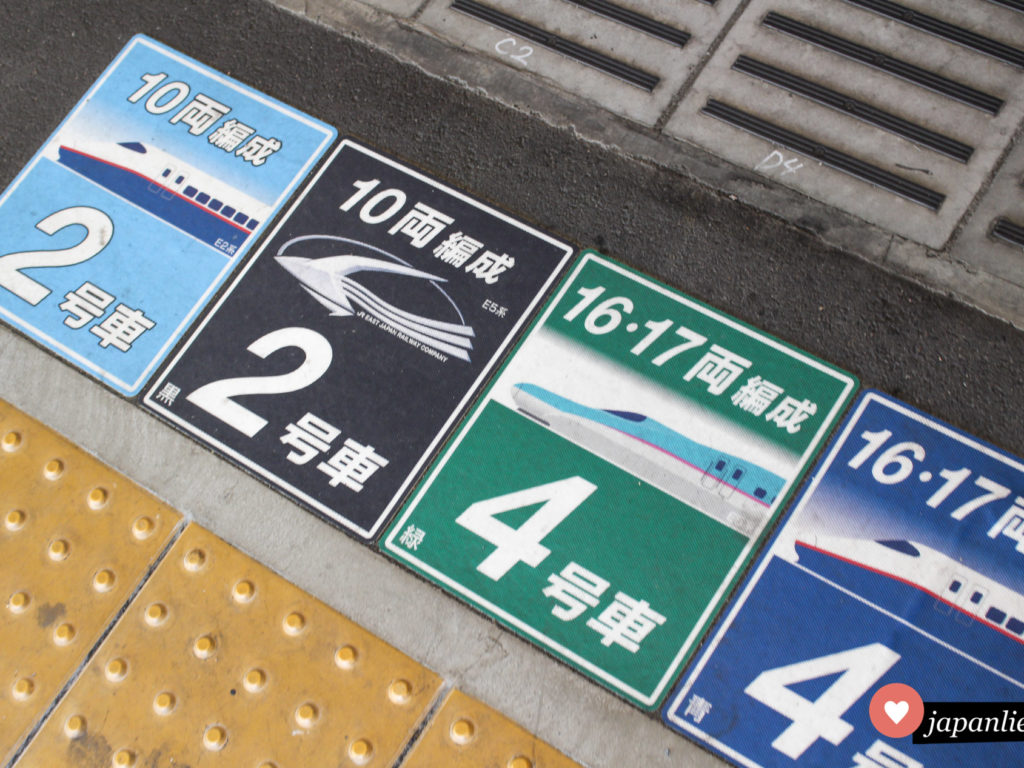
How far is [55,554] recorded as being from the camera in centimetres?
316

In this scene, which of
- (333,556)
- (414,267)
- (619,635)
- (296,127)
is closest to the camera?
(619,635)

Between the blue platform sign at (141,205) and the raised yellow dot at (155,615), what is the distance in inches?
38.9

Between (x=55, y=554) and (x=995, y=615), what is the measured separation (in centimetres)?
387

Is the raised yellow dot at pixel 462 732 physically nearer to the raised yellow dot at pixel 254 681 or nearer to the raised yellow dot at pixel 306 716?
the raised yellow dot at pixel 306 716

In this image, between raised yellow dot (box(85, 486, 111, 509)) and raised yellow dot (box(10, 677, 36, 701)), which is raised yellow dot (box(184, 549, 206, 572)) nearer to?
raised yellow dot (box(85, 486, 111, 509))

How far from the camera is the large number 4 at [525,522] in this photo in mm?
3033

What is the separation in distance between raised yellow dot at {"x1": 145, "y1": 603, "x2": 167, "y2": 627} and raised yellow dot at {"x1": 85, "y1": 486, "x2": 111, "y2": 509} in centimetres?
53

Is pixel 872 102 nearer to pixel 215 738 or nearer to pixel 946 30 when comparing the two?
pixel 946 30

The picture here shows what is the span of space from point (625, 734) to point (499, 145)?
268 cm

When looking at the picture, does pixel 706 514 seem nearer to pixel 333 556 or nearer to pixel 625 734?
pixel 625 734

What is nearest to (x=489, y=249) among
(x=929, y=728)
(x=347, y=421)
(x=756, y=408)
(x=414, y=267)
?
(x=414, y=267)

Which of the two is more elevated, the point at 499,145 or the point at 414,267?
the point at 499,145

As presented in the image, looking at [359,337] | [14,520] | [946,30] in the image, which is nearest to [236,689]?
[14,520]

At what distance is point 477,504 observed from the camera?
10.1 feet
